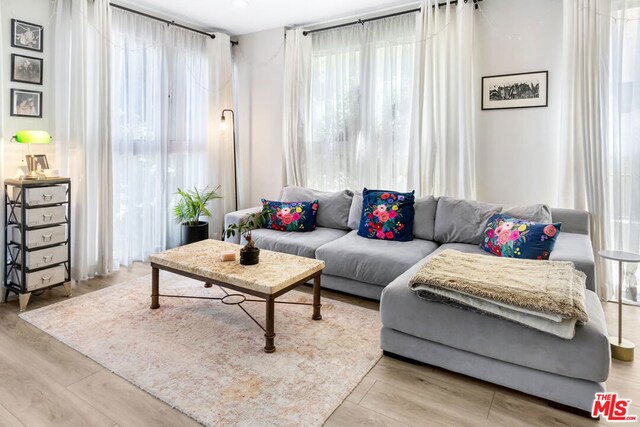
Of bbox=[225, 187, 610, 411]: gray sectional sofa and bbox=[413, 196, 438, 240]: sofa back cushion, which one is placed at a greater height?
bbox=[413, 196, 438, 240]: sofa back cushion

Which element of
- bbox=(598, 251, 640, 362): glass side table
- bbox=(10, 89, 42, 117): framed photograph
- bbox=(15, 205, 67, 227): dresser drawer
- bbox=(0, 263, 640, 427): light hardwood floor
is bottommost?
bbox=(0, 263, 640, 427): light hardwood floor

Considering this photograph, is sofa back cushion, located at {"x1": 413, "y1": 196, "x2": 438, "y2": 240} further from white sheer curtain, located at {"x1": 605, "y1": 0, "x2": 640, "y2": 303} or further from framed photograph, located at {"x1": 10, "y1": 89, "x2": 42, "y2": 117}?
framed photograph, located at {"x1": 10, "y1": 89, "x2": 42, "y2": 117}

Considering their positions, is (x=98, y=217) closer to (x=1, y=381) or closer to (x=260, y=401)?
(x=1, y=381)

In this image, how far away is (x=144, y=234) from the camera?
4.13 meters

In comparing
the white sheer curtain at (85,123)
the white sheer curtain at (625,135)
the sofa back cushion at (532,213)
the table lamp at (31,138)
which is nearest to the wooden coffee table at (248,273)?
the white sheer curtain at (85,123)

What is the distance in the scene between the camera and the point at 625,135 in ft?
9.76

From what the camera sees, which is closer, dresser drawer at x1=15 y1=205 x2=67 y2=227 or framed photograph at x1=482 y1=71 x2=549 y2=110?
dresser drawer at x1=15 y1=205 x2=67 y2=227

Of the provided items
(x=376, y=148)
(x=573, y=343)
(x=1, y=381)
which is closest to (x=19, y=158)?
(x=1, y=381)

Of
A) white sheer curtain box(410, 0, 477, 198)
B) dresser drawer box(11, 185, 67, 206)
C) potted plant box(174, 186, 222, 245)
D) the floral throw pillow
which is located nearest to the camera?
dresser drawer box(11, 185, 67, 206)

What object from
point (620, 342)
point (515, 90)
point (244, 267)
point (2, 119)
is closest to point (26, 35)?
point (2, 119)

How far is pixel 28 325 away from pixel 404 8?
4.17m

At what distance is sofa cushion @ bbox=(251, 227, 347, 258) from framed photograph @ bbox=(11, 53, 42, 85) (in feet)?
7.30

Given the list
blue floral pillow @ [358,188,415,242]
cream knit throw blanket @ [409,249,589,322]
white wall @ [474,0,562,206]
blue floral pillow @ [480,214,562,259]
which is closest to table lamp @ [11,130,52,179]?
blue floral pillow @ [358,188,415,242]

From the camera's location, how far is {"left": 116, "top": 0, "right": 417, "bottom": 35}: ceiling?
3791 millimetres
